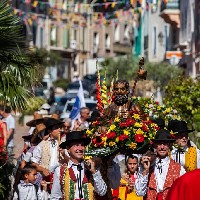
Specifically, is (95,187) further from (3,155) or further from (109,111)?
(3,155)

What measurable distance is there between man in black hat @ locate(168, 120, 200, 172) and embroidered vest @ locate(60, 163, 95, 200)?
8.22 feet

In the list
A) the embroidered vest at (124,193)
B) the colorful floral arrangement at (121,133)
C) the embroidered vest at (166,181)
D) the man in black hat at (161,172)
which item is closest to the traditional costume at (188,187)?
the colorful floral arrangement at (121,133)

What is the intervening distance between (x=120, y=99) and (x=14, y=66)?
8.88 feet

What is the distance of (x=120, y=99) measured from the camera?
11219 millimetres

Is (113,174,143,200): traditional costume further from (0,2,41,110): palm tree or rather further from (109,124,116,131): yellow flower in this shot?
(0,2,41,110): palm tree

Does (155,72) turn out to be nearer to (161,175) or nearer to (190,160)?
(190,160)

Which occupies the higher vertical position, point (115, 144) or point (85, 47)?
point (115, 144)

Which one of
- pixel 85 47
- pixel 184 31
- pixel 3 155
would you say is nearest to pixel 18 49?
pixel 3 155

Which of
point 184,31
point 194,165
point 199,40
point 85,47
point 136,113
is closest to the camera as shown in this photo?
point 136,113

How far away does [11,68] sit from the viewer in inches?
530

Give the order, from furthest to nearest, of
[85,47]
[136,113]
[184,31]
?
1. [85,47]
2. [184,31]
3. [136,113]

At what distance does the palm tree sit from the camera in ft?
42.8

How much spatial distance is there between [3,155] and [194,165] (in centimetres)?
232

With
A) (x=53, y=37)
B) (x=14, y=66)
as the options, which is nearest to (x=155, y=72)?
(x=14, y=66)
